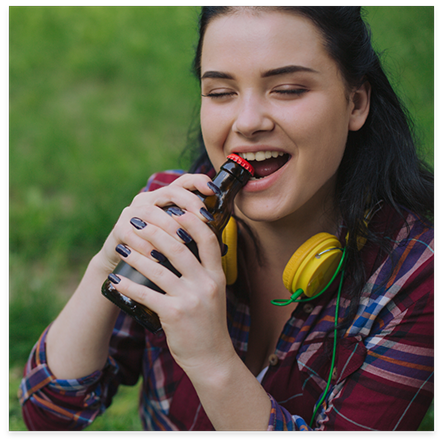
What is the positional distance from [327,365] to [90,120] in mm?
4033

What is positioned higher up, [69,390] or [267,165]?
[267,165]

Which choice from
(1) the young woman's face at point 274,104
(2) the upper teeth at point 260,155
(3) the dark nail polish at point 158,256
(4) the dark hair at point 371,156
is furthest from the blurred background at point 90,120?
(3) the dark nail polish at point 158,256

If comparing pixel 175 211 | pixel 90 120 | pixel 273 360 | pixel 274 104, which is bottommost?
pixel 273 360

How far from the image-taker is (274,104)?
153 centimetres

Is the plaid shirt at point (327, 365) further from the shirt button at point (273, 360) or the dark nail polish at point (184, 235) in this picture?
the dark nail polish at point (184, 235)

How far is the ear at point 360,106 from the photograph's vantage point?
176 centimetres

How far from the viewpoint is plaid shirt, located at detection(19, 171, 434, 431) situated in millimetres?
1553

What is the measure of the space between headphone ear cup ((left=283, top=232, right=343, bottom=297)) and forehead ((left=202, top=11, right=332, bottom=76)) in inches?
23.5

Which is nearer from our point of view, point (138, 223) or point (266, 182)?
point (138, 223)

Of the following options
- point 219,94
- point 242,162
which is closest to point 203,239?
point 242,162

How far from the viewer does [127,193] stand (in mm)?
3842

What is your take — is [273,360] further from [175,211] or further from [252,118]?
[252,118]

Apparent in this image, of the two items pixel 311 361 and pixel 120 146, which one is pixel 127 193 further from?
pixel 311 361
